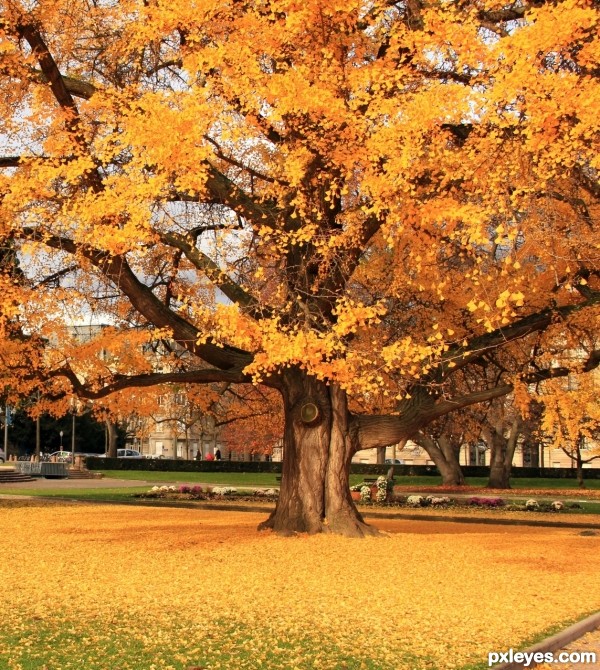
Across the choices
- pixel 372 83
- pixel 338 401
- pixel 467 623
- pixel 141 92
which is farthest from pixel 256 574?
A: pixel 141 92

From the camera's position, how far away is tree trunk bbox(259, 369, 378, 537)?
1673cm

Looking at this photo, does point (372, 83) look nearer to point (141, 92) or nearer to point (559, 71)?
point (559, 71)

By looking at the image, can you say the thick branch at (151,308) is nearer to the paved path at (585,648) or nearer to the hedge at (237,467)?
the paved path at (585,648)

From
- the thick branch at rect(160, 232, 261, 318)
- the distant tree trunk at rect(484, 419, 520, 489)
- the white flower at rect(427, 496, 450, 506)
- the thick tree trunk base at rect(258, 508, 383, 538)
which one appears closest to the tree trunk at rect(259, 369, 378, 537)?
the thick tree trunk base at rect(258, 508, 383, 538)

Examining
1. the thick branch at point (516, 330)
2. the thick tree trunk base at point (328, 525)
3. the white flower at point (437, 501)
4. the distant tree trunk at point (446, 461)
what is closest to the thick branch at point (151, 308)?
the thick tree trunk base at point (328, 525)

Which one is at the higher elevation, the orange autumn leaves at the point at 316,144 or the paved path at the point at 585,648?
the orange autumn leaves at the point at 316,144

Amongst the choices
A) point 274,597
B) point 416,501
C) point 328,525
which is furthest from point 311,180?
point 416,501

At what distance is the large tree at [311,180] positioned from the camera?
13758mm

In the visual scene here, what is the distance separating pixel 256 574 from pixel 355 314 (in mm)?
3938

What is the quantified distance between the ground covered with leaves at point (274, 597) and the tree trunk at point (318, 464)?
62 cm

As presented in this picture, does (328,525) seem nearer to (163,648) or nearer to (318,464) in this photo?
(318,464)

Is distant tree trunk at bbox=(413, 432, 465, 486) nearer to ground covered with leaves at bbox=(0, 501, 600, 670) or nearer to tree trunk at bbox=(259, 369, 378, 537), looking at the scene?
ground covered with leaves at bbox=(0, 501, 600, 670)

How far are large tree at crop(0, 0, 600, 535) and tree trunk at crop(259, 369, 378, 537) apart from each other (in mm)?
38

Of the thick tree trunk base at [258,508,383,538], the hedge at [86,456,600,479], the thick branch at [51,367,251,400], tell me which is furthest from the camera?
the hedge at [86,456,600,479]
